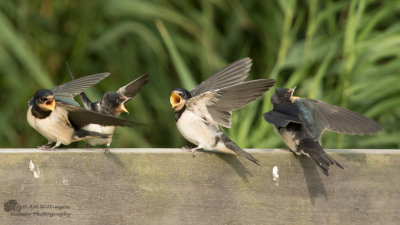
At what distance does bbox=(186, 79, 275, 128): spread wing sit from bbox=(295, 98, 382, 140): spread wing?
28cm

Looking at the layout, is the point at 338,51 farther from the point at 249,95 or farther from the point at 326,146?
the point at 249,95

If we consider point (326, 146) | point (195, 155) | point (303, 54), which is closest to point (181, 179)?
point (195, 155)

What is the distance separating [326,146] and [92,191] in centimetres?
119

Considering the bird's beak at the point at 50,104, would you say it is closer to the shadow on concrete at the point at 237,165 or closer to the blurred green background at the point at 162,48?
the shadow on concrete at the point at 237,165

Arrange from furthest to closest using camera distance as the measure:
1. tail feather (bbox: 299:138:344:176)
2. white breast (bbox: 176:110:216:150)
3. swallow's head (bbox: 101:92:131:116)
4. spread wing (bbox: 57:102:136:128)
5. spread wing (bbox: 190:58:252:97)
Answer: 1. spread wing (bbox: 190:58:252:97)
2. swallow's head (bbox: 101:92:131:116)
3. white breast (bbox: 176:110:216:150)
4. tail feather (bbox: 299:138:344:176)
5. spread wing (bbox: 57:102:136:128)

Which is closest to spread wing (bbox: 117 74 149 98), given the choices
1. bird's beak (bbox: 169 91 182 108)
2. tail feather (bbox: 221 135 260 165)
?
bird's beak (bbox: 169 91 182 108)

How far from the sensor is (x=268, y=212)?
1.69 m

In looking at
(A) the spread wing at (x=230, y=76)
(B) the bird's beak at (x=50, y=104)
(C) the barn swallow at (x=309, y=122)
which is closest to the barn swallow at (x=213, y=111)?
(C) the barn swallow at (x=309, y=122)

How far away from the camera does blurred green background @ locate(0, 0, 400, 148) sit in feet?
9.14

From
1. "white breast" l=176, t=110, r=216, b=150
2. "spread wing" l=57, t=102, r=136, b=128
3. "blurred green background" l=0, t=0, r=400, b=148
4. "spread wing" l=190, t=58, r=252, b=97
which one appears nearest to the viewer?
"spread wing" l=57, t=102, r=136, b=128

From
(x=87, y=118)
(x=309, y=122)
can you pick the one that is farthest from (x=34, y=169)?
(x=309, y=122)

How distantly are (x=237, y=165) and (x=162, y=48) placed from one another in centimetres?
174

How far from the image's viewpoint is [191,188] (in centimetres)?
168

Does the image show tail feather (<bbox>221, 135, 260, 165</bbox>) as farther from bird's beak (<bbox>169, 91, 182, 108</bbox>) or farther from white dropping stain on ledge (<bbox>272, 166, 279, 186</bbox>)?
bird's beak (<bbox>169, 91, 182, 108</bbox>)
